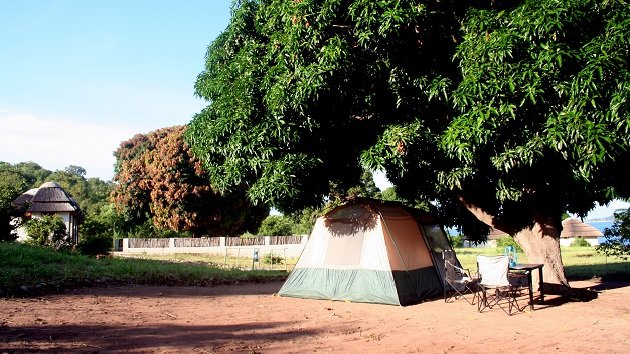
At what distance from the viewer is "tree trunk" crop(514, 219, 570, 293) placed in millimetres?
10844

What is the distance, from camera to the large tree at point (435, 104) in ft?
25.8

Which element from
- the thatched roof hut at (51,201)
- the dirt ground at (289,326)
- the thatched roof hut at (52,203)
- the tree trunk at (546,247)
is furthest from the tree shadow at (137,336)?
the thatched roof hut at (51,201)

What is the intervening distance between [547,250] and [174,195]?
72.9 ft

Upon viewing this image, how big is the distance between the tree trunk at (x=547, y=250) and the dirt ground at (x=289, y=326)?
1.43ft

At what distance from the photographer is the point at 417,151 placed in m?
9.27

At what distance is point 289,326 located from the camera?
25.4 feet

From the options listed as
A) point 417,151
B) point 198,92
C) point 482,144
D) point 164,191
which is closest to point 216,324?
point 417,151

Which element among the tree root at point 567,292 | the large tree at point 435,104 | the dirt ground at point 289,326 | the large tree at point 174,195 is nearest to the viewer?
the dirt ground at point 289,326

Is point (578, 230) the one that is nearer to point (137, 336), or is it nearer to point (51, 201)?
point (51, 201)

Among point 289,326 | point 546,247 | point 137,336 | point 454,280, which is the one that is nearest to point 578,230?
point 546,247

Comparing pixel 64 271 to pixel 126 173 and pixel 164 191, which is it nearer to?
pixel 164 191

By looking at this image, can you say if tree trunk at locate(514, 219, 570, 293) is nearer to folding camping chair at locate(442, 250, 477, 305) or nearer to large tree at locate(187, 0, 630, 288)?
large tree at locate(187, 0, 630, 288)

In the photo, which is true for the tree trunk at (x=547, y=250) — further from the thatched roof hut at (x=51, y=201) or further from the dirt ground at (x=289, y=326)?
the thatched roof hut at (x=51, y=201)

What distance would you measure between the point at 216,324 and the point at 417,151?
474 centimetres
